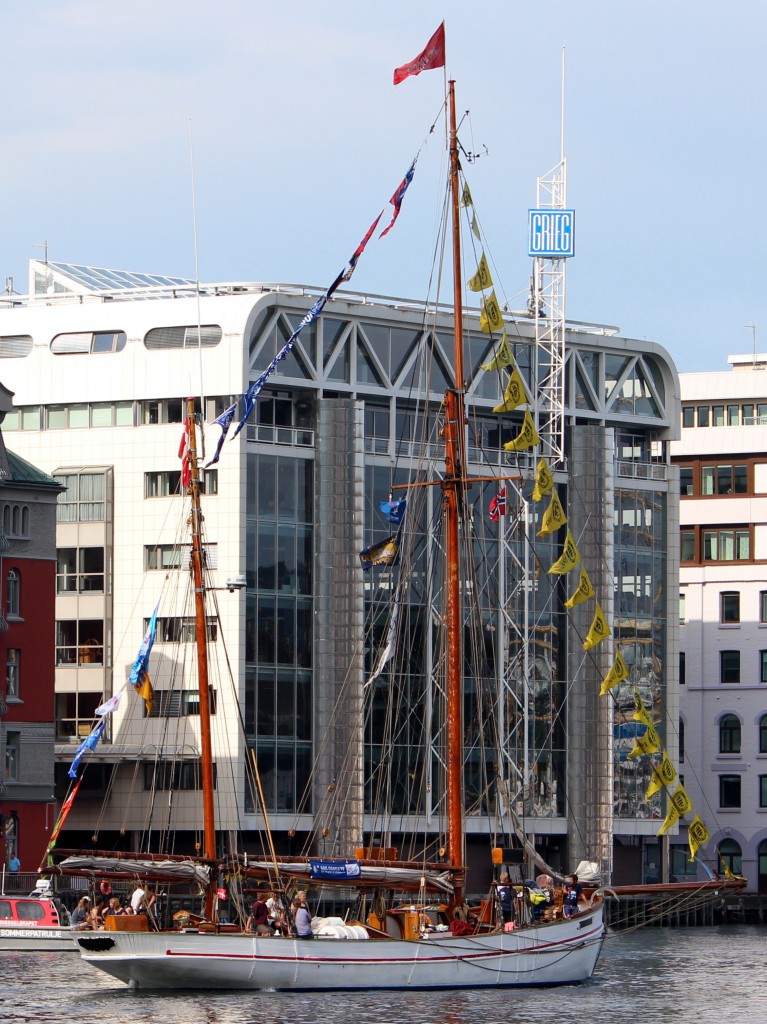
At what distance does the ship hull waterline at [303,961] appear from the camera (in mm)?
85750

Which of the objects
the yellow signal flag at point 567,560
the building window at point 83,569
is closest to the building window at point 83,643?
the building window at point 83,569

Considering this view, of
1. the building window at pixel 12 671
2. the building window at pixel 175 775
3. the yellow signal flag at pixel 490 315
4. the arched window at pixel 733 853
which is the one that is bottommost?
the arched window at pixel 733 853

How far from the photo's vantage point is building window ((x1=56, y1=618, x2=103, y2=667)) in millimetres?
149500

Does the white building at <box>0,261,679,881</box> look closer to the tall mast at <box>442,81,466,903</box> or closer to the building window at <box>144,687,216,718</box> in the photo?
the building window at <box>144,687,216,718</box>

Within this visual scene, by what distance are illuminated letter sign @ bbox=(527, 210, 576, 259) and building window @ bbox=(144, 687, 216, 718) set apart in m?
36.1

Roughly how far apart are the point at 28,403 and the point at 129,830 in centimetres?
2720

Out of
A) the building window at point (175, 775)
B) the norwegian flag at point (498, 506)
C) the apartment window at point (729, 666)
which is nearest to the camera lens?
the norwegian flag at point (498, 506)

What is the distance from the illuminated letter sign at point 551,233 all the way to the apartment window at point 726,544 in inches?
1556

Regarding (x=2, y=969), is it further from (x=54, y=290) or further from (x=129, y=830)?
(x=54, y=290)

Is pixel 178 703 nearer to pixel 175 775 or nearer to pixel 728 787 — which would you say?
pixel 175 775

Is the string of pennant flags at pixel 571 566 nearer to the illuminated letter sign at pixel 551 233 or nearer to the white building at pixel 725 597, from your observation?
the illuminated letter sign at pixel 551 233

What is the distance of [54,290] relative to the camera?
162375mm

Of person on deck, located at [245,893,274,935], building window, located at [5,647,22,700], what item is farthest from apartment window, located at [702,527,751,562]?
person on deck, located at [245,893,274,935]

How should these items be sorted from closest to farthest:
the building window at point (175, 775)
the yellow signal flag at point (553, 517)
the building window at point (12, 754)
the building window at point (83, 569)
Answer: the yellow signal flag at point (553, 517) < the building window at point (12, 754) < the building window at point (175, 775) < the building window at point (83, 569)
